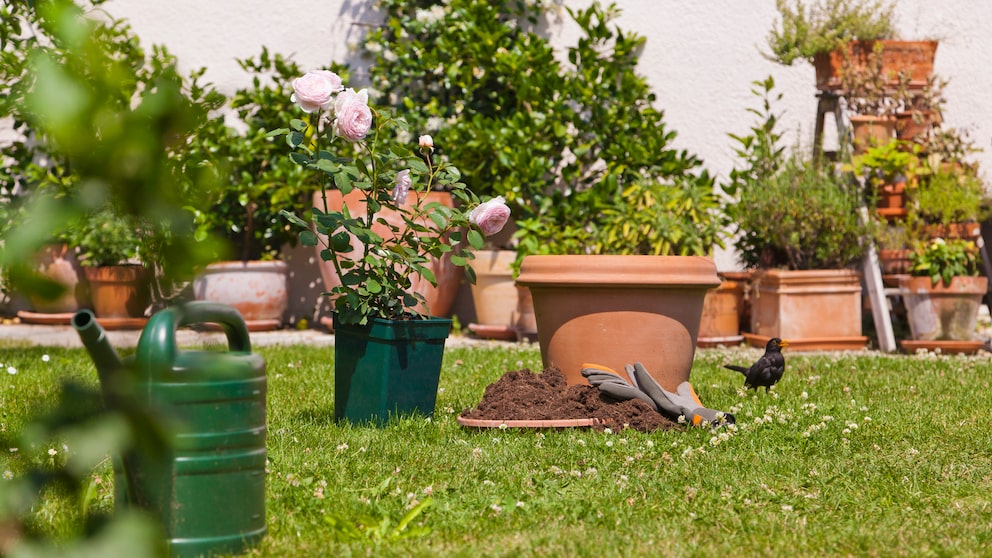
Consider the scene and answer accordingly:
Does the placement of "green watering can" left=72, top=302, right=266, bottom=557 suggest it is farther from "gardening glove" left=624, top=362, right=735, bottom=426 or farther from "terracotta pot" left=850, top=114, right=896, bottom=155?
"terracotta pot" left=850, top=114, right=896, bottom=155

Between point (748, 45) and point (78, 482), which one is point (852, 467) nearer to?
point (78, 482)

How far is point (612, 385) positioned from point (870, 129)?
390 cm

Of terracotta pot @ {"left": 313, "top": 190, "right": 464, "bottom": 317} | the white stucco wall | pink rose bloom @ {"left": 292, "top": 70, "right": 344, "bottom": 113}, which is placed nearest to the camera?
pink rose bloom @ {"left": 292, "top": 70, "right": 344, "bottom": 113}

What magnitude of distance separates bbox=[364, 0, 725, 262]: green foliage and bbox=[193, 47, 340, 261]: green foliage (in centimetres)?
73

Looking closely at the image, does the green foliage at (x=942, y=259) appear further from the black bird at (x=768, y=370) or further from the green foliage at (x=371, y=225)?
the green foliage at (x=371, y=225)

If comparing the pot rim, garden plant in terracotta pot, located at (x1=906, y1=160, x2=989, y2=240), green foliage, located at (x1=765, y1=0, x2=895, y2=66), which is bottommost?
the pot rim

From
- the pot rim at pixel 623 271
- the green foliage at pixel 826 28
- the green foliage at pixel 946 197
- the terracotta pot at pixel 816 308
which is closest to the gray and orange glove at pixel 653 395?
the pot rim at pixel 623 271

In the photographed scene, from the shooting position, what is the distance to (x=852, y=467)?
2.96 metres

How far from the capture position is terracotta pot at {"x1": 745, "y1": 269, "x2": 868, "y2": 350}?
6.37 metres

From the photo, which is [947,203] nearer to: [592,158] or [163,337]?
[592,158]

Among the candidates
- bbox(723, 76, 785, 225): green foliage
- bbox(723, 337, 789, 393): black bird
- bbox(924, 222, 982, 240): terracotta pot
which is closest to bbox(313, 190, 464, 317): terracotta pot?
bbox(723, 76, 785, 225): green foliage

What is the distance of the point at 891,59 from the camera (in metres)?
6.78

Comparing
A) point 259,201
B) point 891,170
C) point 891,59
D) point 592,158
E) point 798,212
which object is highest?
point 891,59

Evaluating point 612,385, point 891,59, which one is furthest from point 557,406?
point 891,59
